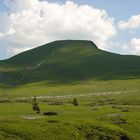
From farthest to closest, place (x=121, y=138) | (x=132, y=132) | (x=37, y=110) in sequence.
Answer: (x=37, y=110) < (x=132, y=132) < (x=121, y=138)

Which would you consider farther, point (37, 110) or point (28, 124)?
point (37, 110)

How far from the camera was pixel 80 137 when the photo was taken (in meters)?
61.3

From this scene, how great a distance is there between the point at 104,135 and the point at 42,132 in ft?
35.4

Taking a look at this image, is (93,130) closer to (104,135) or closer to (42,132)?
(104,135)

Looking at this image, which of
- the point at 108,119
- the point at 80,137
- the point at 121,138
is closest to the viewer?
the point at 80,137

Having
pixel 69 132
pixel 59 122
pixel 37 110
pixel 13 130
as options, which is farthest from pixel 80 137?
pixel 37 110

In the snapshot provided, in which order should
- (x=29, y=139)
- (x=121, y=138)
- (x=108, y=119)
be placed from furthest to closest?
(x=108, y=119)
(x=121, y=138)
(x=29, y=139)

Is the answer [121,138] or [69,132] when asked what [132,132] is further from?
[69,132]

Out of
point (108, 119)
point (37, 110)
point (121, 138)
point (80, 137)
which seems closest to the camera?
point (80, 137)

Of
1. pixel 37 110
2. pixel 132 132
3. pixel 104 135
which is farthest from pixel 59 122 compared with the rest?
pixel 37 110

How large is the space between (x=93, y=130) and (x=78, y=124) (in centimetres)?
275

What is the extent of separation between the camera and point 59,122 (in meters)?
66.1

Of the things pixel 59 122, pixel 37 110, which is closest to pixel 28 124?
pixel 59 122

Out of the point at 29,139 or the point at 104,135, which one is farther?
the point at 104,135
